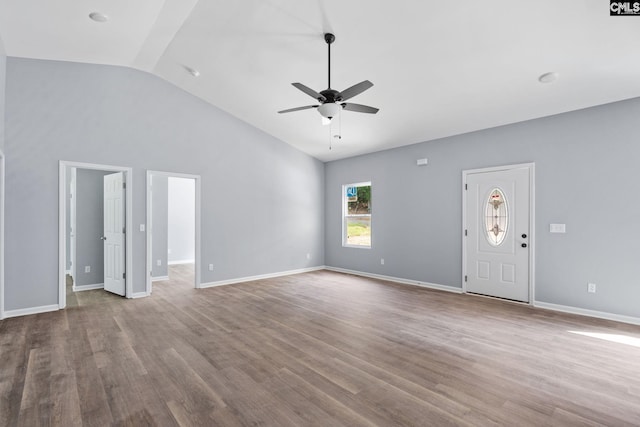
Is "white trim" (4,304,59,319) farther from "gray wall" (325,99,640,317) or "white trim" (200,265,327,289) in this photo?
"gray wall" (325,99,640,317)

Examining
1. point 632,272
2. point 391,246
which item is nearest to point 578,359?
point 632,272

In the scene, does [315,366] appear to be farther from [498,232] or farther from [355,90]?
[498,232]

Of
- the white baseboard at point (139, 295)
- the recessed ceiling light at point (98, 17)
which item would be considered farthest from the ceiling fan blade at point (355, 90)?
the white baseboard at point (139, 295)

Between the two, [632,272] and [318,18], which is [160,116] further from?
[632,272]

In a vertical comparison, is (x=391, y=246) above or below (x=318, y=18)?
below

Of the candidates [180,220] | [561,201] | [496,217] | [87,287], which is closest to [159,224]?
[87,287]

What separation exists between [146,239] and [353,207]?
445cm

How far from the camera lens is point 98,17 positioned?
3.52 meters

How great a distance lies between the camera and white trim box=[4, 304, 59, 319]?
4035mm

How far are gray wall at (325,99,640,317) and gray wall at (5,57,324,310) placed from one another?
9.11ft

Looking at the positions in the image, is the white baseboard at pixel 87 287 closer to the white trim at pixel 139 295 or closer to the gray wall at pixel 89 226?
the gray wall at pixel 89 226

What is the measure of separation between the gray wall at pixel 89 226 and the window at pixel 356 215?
514cm

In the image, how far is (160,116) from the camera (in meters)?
5.29

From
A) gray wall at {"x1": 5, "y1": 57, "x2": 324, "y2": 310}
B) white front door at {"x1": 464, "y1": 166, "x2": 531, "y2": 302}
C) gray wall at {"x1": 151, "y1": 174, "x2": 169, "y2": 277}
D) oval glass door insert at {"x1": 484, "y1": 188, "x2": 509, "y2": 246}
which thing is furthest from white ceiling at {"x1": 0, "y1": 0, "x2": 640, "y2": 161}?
gray wall at {"x1": 151, "y1": 174, "x2": 169, "y2": 277}
